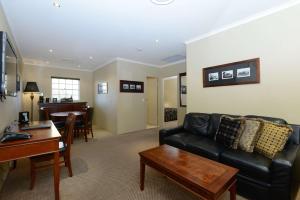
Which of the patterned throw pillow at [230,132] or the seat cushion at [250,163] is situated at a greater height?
the patterned throw pillow at [230,132]

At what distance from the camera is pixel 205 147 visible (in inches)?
87.5

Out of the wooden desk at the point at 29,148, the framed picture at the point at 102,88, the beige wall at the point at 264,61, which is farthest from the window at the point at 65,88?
the beige wall at the point at 264,61

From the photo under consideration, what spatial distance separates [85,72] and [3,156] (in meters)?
5.70

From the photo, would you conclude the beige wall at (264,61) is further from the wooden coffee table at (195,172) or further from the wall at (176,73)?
the wall at (176,73)

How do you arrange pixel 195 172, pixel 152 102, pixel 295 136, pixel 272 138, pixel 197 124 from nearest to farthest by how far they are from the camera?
pixel 195 172 < pixel 272 138 < pixel 295 136 < pixel 197 124 < pixel 152 102

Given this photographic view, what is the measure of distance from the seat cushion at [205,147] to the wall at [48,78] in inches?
214

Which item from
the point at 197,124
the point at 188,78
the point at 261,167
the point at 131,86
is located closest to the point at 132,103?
the point at 131,86

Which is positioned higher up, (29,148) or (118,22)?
(118,22)

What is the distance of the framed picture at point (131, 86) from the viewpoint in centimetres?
508

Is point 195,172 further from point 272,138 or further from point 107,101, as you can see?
point 107,101

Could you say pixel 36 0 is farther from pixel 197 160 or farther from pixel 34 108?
pixel 34 108

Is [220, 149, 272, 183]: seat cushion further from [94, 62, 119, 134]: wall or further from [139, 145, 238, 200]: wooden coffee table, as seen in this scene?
[94, 62, 119, 134]: wall

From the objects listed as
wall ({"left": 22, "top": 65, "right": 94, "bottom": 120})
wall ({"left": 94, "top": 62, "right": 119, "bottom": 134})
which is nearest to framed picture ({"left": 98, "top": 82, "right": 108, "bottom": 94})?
wall ({"left": 94, "top": 62, "right": 119, "bottom": 134})

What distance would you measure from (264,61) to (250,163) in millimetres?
1740
